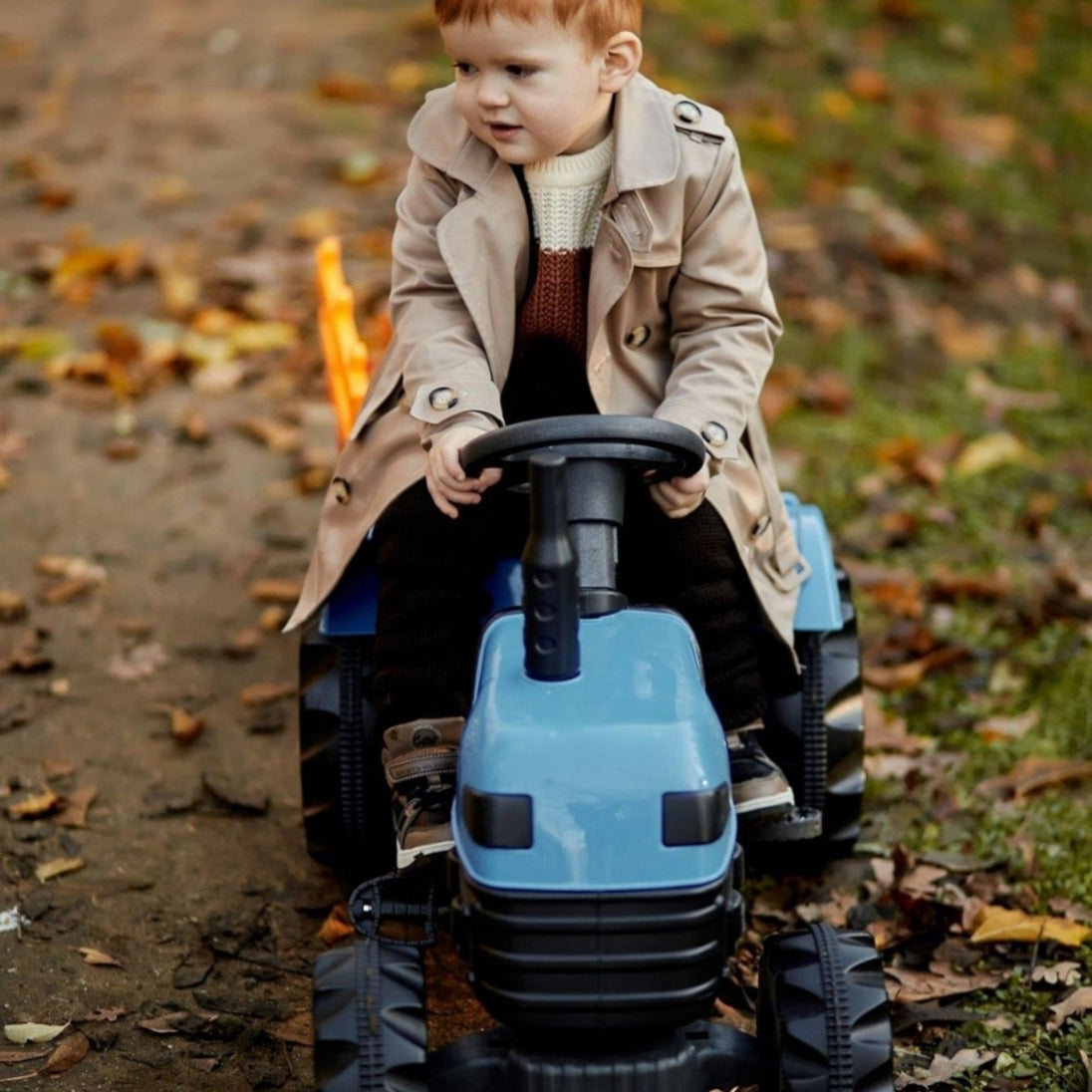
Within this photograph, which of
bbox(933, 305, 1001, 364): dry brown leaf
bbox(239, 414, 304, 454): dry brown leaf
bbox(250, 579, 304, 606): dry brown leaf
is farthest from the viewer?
bbox(933, 305, 1001, 364): dry brown leaf

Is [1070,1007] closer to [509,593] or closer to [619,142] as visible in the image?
[509,593]

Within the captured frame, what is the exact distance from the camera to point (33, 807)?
3.26m

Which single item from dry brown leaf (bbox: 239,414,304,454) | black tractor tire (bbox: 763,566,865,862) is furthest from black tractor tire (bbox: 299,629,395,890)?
dry brown leaf (bbox: 239,414,304,454)

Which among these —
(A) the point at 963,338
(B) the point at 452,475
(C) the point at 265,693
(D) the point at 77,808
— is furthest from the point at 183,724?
(A) the point at 963,338

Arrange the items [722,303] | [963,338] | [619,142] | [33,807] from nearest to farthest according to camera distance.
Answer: [619,142]
[722,303]
[33,807]
[963,338]

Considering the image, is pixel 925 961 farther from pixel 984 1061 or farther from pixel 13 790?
pixel 13 790

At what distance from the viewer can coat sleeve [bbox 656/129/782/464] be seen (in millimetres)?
2760

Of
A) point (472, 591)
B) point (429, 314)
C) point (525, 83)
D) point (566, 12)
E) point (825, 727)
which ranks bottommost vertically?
point (825, 727)

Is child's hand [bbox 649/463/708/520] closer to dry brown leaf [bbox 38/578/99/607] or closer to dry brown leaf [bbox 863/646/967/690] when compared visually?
dry brown leaf [bbox 863/646/967/690]

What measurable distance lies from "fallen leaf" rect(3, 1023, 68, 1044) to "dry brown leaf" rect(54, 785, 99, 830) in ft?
1.99

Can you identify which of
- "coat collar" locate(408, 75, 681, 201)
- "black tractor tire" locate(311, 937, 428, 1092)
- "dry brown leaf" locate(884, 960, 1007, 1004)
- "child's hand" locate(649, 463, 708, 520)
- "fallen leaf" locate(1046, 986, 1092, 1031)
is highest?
"coat collar" locate(408, 75, 681, 201)

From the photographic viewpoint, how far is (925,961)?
2.96m

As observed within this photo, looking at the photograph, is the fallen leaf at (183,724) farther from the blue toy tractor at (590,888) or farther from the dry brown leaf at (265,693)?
the blue toy tractor at (590,888)

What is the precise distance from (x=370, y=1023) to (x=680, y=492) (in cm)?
89
